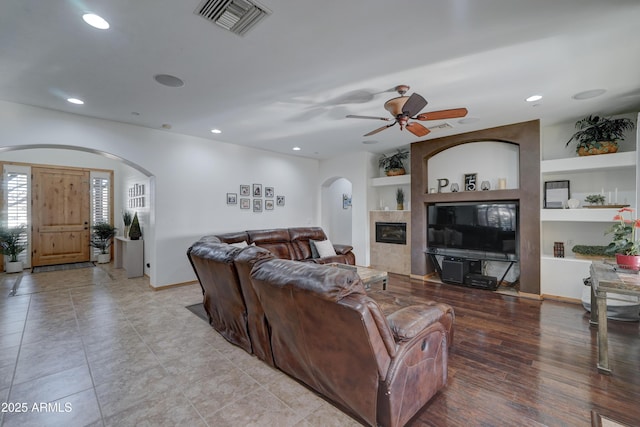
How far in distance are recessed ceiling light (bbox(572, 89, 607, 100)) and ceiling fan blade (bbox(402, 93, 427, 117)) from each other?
84.2 inches

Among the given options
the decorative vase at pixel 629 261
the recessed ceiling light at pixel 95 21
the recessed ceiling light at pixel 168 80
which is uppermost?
the recessed ceiling light at pixel 168 80

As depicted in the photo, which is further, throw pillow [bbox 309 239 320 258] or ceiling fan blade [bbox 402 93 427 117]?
throw pillow [bbox 309 239 320 258]

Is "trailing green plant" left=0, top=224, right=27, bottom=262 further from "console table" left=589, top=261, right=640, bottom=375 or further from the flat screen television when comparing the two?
"console table" left=589, top=261, right=640, bottom=375

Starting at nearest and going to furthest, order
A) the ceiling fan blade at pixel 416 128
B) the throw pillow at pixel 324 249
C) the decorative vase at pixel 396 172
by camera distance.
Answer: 1. the ceiling fan blade at pixel 416 128
2. the throw pillow at pixel 324 249
3. the decorative vase at pixel 396 172

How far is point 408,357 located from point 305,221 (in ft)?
18.8

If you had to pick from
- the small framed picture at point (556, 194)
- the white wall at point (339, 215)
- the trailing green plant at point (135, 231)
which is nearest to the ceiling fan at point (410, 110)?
the small framed picture at point (556, 194)

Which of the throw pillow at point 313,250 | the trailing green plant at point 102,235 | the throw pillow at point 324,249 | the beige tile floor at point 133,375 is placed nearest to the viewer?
the beige tile floor at point 133,375

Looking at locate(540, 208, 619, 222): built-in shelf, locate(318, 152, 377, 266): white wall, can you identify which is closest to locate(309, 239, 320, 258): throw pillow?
locate(318, 152, 377, 266): white wall

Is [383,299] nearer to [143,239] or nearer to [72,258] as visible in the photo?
[143,239]

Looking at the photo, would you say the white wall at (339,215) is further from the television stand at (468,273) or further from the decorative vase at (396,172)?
the television stand at (468,273)

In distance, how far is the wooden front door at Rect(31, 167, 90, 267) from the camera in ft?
21.3

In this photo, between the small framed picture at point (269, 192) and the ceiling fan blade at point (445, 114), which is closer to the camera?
the ceiling fan blade at point (445, 114)

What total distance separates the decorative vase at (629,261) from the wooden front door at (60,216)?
1035 cm

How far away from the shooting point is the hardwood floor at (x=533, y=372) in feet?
6.06
